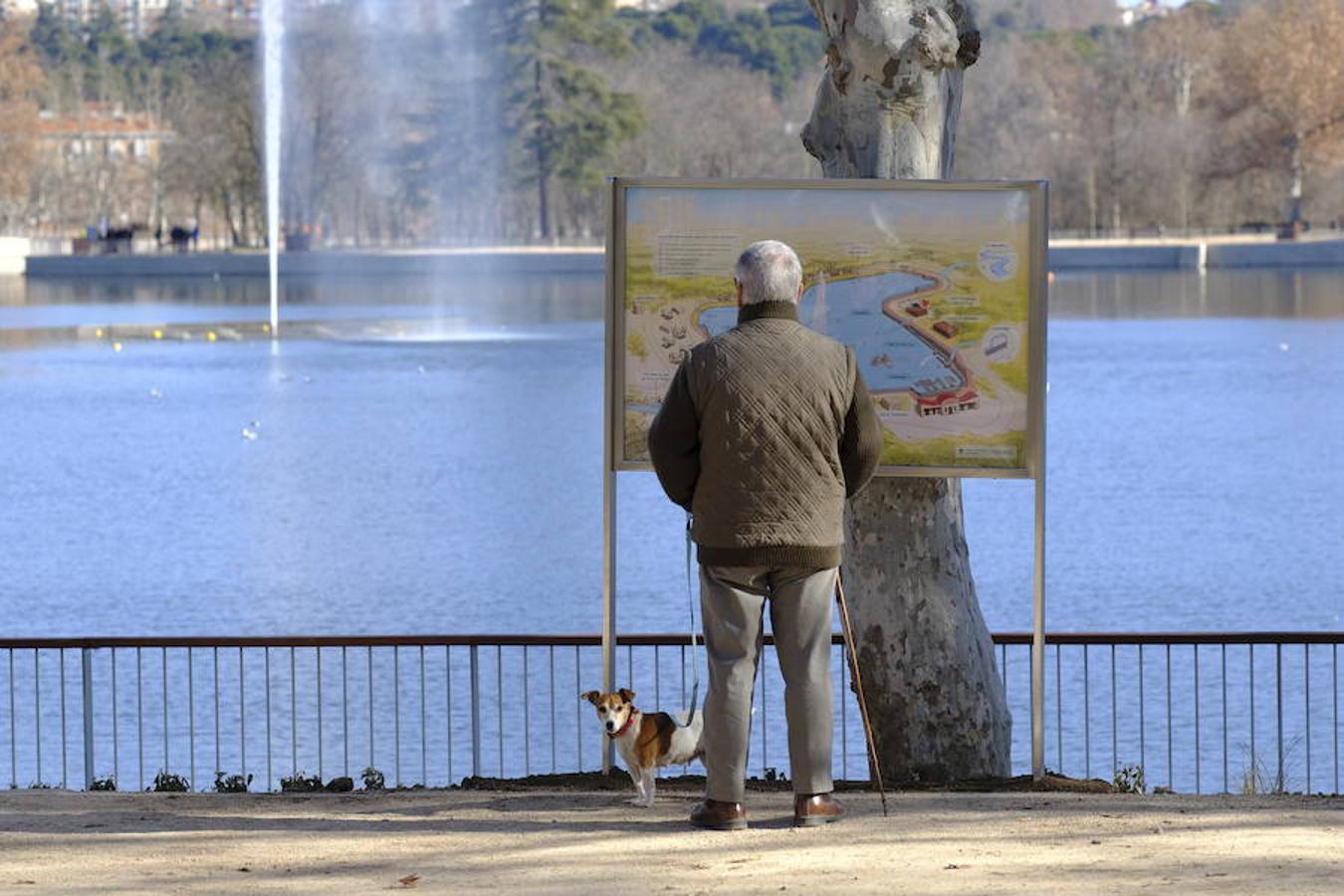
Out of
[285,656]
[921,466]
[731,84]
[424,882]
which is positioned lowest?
[285,656]

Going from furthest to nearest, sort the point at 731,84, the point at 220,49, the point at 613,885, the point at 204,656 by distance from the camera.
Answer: the point at 220,49, the point at 731,84, the point at 204,656, the point at 613,885

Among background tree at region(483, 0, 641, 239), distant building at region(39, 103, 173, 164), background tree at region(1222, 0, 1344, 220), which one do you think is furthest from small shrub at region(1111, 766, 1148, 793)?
distant building at region(39, 103, 173, 164)

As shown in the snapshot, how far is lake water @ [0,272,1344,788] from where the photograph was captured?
72.7 feet

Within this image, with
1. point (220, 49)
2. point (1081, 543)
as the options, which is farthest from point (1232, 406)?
point (220, 49)

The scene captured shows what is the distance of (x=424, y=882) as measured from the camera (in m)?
7.37

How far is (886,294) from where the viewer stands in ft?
30.1

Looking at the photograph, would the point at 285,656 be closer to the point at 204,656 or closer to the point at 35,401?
the point at 204,656

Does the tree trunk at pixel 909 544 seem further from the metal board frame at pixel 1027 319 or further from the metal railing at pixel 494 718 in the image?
the metal railing at pixel 494 718

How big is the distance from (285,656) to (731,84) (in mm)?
94243

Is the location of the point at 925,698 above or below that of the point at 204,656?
above

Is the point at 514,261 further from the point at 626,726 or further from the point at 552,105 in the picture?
the point at 626,726

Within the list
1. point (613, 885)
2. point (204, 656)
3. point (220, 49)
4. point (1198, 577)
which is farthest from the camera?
point (220, 49)

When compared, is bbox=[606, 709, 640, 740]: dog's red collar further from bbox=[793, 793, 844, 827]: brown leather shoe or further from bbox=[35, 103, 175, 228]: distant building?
bbox=[35, 103, 175, 228]: distant building

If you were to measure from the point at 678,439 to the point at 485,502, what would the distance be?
24.0 m
